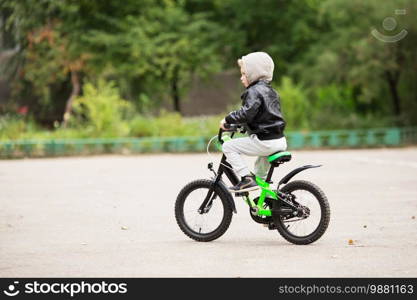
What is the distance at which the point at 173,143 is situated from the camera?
3044 centimetres

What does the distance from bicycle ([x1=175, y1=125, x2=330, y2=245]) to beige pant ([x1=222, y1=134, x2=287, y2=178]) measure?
0.29ft

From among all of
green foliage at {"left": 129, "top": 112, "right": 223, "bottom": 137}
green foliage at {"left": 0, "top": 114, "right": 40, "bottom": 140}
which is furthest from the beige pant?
green foliage at {"left": 129, "top": 112, "right": 223, "bottom": 137}

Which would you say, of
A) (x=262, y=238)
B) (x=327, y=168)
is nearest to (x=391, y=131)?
(x=327, y=168)

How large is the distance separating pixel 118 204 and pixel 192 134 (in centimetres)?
1800

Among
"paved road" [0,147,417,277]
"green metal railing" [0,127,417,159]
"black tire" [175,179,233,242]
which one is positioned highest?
"black tire" [175,179,233,242]

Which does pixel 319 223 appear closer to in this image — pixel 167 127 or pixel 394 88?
pixel 167 127

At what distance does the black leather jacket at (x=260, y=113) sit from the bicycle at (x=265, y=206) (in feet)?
0.48

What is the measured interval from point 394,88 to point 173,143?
9.46m

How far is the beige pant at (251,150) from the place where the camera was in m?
9.14

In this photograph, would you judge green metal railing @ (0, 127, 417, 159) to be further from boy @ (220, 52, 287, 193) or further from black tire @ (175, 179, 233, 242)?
boy @ (220, 52, 287, 193)

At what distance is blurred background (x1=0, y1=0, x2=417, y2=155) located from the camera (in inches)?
1255

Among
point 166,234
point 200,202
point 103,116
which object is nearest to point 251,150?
point 200,202

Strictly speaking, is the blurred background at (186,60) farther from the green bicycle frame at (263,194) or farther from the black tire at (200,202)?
the green bicycle frame at (263,194)

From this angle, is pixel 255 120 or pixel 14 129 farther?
pixel 14 129
